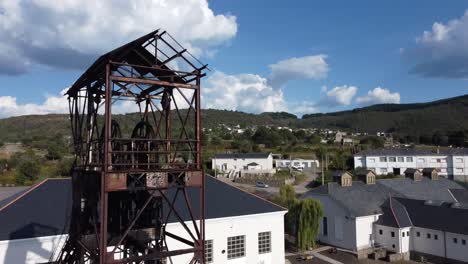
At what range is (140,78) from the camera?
941 cm

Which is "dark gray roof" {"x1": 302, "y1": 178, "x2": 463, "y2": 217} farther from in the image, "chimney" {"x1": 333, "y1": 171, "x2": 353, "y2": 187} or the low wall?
the low wall

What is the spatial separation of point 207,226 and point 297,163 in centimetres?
5647

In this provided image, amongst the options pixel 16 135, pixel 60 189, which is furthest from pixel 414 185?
pixel 16 135

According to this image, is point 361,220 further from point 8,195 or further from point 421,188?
point 8,195

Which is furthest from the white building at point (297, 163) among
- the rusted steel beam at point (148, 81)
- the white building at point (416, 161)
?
the rusted steel beam at point (148, 81)

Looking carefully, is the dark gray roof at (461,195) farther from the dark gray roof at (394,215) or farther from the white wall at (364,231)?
the white wall at (364,231)

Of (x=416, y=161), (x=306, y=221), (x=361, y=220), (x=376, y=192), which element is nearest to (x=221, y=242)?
(x=306, y=221)

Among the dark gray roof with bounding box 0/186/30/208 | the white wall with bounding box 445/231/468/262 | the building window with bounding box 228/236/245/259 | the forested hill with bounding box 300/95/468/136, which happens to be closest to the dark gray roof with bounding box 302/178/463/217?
the white wall with bounding box 445/231/468/262

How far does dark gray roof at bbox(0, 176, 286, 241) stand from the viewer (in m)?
14.8

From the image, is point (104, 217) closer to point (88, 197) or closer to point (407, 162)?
point (88, 197)

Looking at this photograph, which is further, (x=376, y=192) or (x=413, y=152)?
(x=413, y=152)

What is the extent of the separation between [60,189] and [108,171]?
36.5ft

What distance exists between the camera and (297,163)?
72.8 m

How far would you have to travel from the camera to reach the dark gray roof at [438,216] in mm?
23672
